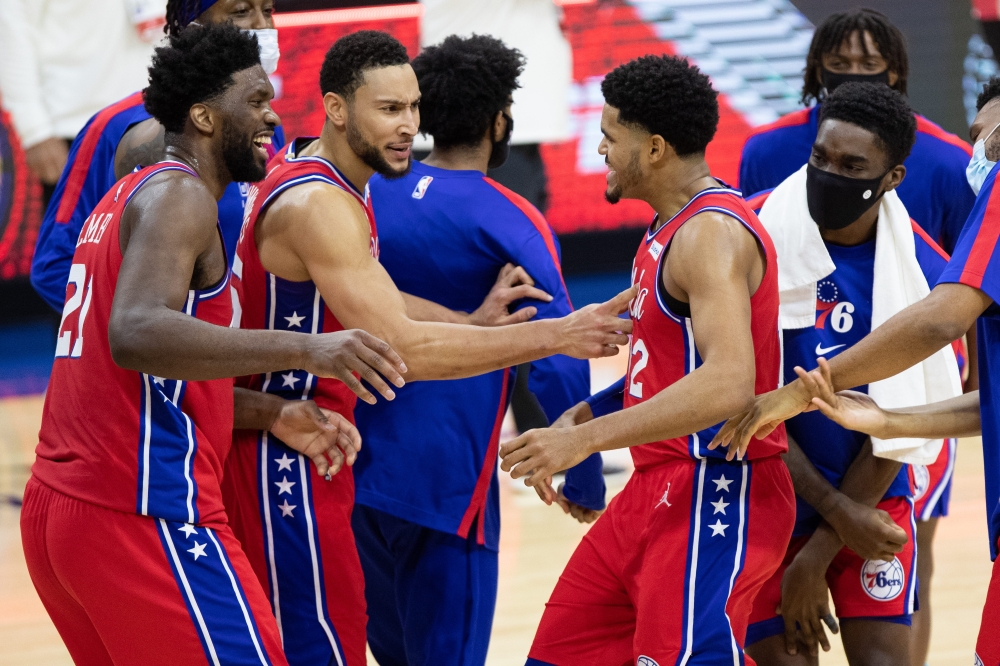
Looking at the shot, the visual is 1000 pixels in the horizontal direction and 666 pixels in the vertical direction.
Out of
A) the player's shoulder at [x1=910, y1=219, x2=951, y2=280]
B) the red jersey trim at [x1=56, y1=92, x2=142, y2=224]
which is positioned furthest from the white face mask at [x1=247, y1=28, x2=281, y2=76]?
the player's shoulder at [x1=910, y1=219, x2=951, y2=280]

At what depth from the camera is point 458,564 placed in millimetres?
3574

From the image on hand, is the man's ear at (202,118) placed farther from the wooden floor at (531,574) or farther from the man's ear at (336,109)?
the wooden floor at (531,574)

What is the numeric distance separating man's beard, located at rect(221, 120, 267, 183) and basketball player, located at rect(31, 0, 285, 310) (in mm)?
895

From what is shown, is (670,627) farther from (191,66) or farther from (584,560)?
(191,66)

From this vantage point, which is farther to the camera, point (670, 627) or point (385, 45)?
point (385, 45)

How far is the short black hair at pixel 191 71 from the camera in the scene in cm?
277

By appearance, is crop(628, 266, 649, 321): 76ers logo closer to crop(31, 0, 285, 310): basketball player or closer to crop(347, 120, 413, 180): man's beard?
crop(347, 120, 413, 180): man's beard

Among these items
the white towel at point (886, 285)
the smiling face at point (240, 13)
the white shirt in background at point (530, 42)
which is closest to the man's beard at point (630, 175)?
the white towel at point (886, 285)

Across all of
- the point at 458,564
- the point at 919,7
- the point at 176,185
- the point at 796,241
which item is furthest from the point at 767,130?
the point at 919,7

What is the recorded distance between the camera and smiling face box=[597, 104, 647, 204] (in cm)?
304

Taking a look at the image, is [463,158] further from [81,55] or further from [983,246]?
[81,55]

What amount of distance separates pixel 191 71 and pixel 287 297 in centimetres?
62

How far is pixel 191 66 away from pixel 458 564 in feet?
5.35

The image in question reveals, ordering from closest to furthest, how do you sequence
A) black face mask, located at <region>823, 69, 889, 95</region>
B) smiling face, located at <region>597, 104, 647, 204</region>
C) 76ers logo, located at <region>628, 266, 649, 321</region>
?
76ers logo, located at <region>628, 266, 649, 321</region> < smiling face, located at <region>597, 104, 647, 204</region> < black face mask, located at <region>823, 69, 889, 95</region>
